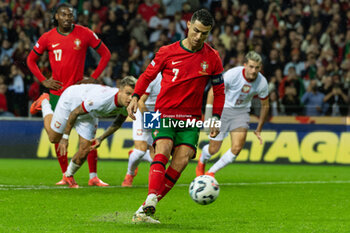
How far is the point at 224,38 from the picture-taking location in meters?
18.9

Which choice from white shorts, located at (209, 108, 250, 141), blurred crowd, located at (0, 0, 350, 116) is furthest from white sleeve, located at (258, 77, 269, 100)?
blurred crowd, located at (0, 0, 350, 116)

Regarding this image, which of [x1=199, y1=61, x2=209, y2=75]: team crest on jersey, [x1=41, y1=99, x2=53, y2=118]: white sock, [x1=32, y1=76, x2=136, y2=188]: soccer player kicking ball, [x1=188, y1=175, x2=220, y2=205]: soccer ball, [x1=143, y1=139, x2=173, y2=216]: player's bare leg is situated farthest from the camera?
[x1=41, y1=99, x2=53, y2=118]: white sock

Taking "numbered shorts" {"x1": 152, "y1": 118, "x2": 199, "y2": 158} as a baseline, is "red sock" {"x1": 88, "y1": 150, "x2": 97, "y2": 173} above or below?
below

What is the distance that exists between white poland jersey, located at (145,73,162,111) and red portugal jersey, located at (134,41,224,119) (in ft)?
12.1

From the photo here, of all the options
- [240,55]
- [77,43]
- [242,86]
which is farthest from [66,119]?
[240,55]

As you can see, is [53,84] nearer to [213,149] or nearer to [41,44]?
[41,44]

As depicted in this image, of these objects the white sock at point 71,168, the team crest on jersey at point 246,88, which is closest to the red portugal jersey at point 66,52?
the white sock at point 71,168

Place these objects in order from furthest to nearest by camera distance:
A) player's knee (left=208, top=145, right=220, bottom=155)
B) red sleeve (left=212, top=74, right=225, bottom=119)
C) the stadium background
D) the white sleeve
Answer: the stadium background → player's knee (left=208, top=145, right=220, bottom=155) → the white sleeve → red sleeve (left=212, top=74, right=225, bottom=119)

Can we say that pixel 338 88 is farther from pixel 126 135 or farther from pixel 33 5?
pixel 33 5

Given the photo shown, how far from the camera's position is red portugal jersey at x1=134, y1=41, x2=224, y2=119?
703 centimetres

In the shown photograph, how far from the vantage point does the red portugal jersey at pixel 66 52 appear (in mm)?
10898

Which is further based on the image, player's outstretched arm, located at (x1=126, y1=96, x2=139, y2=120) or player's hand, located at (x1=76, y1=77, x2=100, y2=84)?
player's hand, located at (x1=76, y1=77, x2=100, y2=84)

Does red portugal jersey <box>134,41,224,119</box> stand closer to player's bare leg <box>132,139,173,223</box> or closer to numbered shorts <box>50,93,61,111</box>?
player's bare leg <box>132,139,173,223</box>

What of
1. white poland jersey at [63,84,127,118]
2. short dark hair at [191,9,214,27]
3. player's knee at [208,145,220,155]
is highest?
short dark hair at [191,9,214,27]
